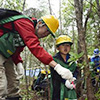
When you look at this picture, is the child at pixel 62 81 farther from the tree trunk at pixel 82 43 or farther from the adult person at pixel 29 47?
the adult person at pixel 29 47

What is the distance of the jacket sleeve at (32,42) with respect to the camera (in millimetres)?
1913

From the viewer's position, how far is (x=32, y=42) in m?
1.91

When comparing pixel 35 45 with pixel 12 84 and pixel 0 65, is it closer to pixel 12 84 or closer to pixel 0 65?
pixel 0 65

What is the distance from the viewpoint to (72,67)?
9.35 ft

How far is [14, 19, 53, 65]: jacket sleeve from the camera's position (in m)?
1.91

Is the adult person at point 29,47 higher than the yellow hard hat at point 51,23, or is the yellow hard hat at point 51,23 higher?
the yellow hard hat at point 51,23

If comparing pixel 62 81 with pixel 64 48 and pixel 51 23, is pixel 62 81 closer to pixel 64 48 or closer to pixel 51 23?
pixel 64 48

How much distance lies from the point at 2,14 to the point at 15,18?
18 centimetres

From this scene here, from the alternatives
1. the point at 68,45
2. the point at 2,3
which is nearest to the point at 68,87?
the point at 68,45

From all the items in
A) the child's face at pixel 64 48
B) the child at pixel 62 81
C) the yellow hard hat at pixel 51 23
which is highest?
the yellow hard hat at pixel 51 23

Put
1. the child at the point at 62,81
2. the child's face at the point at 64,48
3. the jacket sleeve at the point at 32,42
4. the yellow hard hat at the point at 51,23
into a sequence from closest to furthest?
the jacket sleeve at the point at 32,42
the yellow hard hat at the point at 51,23
the child at the point at 62,81
the child's face at the point at 64,48

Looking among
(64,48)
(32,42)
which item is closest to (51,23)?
(32,42)

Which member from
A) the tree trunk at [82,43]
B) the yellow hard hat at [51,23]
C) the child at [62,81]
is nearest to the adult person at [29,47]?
the yellow hard hat at [51,23]

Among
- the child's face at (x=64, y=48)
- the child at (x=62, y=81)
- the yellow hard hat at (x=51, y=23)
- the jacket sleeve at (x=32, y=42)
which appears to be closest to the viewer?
the jacket sleeve at (x=32, y=42)
